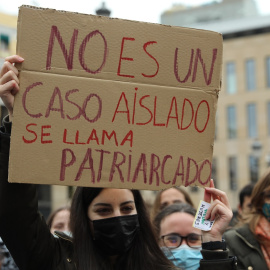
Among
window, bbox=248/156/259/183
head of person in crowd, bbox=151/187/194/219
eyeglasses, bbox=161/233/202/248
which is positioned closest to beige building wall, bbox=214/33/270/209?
window, bbox=248/156/259/183

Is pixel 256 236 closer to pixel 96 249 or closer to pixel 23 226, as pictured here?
pixel 96 249

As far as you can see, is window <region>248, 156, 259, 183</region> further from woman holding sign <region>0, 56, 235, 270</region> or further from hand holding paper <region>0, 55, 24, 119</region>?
hand holding paper <region>0, 55, 24, 119</region>

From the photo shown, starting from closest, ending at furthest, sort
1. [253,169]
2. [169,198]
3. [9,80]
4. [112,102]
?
[9,80]
[112,102]
[169,198]
[253,169]

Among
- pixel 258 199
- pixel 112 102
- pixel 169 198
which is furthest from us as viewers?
pixel 169 198

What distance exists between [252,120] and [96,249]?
3558 centimetres

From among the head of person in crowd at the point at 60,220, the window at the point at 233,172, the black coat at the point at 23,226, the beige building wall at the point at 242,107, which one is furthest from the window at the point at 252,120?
the black coat at the point at 23,226

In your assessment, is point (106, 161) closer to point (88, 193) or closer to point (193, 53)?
point (88, 193)

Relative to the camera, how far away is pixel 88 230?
3078 millimetres

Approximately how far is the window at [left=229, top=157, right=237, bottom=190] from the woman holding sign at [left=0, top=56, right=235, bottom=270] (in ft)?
114

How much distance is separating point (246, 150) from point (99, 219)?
35.5 meters

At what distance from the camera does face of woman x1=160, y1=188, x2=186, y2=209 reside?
5.38 m

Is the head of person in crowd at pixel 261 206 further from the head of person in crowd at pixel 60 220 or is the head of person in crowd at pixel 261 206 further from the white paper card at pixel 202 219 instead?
the head of person in crowd at pixel 60 220

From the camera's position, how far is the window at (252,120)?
123ft

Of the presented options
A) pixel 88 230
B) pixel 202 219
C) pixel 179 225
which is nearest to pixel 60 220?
pixel 179 225
